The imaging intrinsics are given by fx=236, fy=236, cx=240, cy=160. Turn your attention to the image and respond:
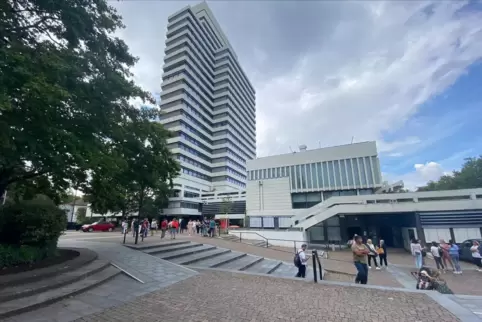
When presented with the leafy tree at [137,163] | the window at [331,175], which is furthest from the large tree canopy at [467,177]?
the leafy tree at [137,163]

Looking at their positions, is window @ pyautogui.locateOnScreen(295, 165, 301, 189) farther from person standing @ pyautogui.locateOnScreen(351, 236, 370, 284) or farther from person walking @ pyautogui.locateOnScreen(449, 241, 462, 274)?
person standing @ pyautogui.locateOnScreen(351, 236, 370, 284)

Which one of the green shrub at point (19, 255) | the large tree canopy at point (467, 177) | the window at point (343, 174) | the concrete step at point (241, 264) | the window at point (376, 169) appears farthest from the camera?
the window at point (343, 174)

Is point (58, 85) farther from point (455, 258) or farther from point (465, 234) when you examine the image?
point (465, 234)

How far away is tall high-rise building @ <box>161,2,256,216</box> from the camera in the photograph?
52219 mm

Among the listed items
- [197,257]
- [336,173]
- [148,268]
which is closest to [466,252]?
[197,257]

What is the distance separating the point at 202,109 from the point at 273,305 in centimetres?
6190

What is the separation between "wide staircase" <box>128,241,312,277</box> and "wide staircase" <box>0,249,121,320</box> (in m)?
3.07

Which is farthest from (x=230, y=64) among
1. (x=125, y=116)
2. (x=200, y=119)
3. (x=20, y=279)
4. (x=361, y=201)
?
(x=20, y=279)

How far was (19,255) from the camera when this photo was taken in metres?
6.86

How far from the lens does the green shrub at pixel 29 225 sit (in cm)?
746

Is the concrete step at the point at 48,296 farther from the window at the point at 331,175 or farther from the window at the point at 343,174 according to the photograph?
the window at the point at 343,174

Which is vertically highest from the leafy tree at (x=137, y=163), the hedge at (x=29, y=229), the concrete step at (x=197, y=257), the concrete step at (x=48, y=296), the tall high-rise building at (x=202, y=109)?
the tall high-rise building at (x=202, y=109)

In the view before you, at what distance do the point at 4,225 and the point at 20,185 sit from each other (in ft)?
12.6

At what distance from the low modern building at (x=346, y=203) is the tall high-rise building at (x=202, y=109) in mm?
14939
